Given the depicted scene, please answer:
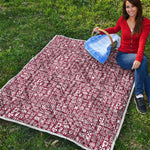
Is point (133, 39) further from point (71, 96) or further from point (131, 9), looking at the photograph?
point (71, 96)

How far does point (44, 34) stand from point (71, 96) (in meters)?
2.22

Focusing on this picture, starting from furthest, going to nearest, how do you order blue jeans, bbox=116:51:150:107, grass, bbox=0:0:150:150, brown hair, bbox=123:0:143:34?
blue jeans, bbox=116:51:150:107
brown hair, bbox=123:0:143:34
grass, bbox=0:0:150:150

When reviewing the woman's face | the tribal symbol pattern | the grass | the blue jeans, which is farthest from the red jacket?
the grass

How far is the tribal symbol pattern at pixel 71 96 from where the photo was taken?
3014mm

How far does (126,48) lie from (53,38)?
186 cm

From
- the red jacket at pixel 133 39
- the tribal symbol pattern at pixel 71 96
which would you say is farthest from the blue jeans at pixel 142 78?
the tribal symbol pattern at pixel 71 96

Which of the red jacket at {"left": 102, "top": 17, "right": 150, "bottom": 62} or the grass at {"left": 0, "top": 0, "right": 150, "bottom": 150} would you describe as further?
the red jacket at {"left": 102, "top": 17, "right": 150, "bottom": 62}

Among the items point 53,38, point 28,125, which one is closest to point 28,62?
point 53,38

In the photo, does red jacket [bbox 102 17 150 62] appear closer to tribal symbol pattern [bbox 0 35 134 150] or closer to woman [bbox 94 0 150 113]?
woman [bbox 94 0 150 113]

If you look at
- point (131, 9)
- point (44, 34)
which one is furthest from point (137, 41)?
point (44, 34)

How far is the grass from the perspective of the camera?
3012 millimetres

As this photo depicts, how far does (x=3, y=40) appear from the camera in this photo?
4.91m

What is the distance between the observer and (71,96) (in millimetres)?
3482

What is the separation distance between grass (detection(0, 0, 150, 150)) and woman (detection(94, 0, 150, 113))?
0.33 meters
